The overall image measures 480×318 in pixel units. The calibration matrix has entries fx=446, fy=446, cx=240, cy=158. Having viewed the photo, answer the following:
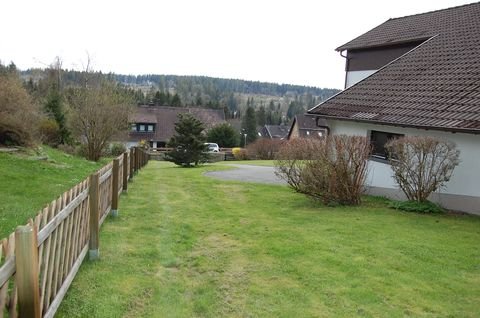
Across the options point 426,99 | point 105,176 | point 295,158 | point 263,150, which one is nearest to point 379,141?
point 426,99

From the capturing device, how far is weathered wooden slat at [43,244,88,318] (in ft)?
13.2

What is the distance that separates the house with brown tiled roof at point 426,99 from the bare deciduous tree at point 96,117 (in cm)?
1183

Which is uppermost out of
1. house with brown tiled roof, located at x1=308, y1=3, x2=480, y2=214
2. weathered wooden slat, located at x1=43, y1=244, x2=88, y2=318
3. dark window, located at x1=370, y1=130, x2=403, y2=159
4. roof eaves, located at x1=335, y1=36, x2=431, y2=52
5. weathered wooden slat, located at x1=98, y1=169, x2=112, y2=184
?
roof eaves, located at x1=335, y1=36, x2=431, y2=52

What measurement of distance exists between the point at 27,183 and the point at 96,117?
499 inches

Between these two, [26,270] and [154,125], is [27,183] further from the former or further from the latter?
[154,125]

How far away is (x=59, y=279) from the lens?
4.45 metres

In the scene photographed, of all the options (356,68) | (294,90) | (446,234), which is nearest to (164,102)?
(356,68)

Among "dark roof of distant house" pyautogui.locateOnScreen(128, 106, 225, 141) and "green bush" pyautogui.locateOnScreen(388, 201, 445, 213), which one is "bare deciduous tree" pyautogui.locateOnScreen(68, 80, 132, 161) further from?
"dark roof of distant house" pyautogui.locateOnScreen(128, 106, 225, 141)

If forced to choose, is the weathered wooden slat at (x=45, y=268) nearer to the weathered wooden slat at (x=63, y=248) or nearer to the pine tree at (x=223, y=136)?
the weathered wooden slat at (x=63, y=248)

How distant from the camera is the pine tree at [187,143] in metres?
28.0

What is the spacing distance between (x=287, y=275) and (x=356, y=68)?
1627 centimetres

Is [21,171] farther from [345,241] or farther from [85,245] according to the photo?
[345,241]

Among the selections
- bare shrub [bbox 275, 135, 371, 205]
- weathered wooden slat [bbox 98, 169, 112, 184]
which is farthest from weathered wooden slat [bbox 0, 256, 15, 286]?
bare shrub [bbox 275, 135, 371, 205]

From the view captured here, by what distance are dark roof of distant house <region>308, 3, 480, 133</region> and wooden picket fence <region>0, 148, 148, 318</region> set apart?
7.90 metres
